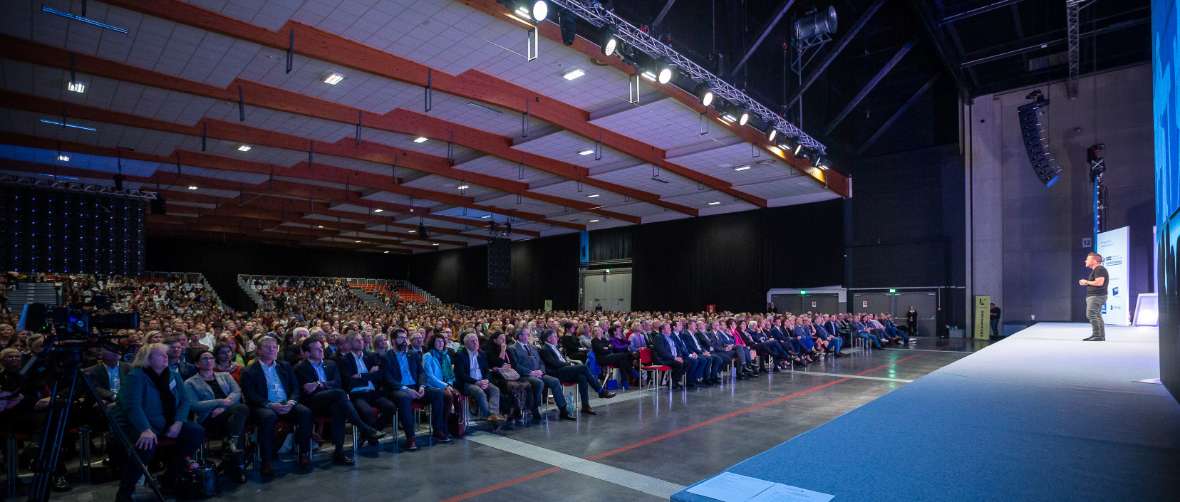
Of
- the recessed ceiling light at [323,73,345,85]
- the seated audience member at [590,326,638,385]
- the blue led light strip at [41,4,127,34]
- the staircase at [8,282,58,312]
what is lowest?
the seated audience member at [590,326,638,385]

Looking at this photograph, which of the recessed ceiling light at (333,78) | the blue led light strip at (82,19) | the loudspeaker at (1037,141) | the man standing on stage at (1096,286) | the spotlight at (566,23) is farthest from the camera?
the loudspeaker at (1037,141)

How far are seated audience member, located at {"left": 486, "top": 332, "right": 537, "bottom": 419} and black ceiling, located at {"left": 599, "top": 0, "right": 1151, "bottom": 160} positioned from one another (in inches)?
204

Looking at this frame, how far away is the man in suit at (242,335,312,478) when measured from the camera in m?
4.35

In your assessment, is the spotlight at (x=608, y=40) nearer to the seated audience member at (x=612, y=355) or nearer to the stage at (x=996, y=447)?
the seated audience member at (x=612, y=355)

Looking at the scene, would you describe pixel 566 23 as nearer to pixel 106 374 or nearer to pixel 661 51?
pixel 661 51

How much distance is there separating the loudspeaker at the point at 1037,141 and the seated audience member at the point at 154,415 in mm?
16031

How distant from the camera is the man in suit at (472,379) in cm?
572

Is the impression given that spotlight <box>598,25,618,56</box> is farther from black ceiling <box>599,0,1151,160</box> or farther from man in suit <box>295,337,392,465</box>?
man in suit <box>295,337,392,465</box>

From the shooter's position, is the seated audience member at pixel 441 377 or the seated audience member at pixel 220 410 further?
the seated audience member at pixel 441 377

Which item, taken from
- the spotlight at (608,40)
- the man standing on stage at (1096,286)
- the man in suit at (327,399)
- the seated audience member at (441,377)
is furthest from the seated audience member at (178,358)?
the man standing on stage at (1096,286)

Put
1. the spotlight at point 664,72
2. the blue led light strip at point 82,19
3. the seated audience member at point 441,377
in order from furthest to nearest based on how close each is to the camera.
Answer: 1. the spotlight at point 664,72
2. the blue led light strip at point 82,19
3. the seated audience member at point 441,377

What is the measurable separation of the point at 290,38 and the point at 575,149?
651 centimetres

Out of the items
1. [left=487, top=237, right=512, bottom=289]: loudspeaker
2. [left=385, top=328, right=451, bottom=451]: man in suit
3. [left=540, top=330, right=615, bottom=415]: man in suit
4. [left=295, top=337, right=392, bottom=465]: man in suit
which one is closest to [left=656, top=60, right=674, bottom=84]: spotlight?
[left=540, top=330, right=615, bottom=415]: man in suit

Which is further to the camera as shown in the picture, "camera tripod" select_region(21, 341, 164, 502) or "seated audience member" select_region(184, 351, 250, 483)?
"seated audience member" select_region(184, 351, 250, 483)
